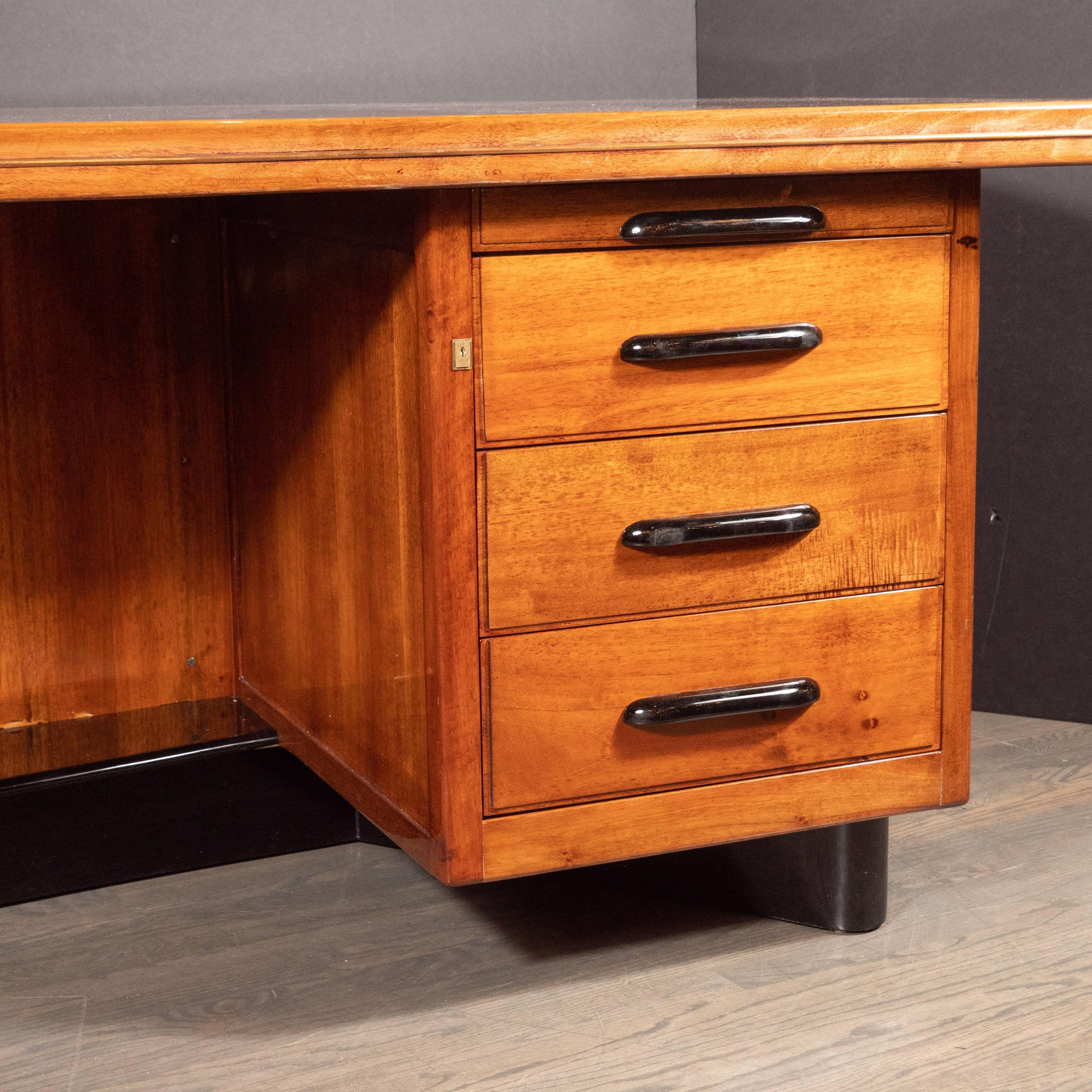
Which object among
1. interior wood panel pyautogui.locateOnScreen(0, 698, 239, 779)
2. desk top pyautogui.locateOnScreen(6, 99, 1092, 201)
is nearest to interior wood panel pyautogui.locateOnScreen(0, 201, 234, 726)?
interior wood panel pyautogui.locateOnScreen(0, 698, 239, 779)

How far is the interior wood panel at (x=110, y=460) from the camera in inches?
56.4

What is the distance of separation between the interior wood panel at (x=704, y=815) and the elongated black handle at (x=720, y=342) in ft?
1.05

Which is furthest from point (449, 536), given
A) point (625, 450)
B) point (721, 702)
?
point (721, 702)

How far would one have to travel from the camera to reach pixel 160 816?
1.41 m

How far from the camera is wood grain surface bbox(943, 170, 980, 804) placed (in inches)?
44.6

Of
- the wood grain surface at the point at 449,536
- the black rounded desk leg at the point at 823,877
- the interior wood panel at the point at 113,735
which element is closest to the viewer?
the wood grain surface at the point at 449,536

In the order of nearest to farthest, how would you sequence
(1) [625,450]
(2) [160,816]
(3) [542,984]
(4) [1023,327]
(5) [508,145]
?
(5) [508,145], (1) [625,450], (3) [542,984], (2) [160,816], (4) [1023,327]

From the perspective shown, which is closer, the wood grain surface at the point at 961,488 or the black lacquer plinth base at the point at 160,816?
the wood grain surface at the point at 961,488

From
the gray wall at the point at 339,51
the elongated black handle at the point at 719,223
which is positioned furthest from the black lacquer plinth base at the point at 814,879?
the gray wall at the point at 339,51

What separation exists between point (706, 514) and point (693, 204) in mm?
219

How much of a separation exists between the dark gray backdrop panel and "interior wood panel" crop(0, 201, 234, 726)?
2.87ft

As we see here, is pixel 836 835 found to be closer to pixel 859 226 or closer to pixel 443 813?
pixel 443 813

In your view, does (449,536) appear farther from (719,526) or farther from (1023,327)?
(1023,327)

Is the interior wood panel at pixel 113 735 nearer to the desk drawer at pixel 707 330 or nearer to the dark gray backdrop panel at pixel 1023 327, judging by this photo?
the desk drawer at pixel 707 330
